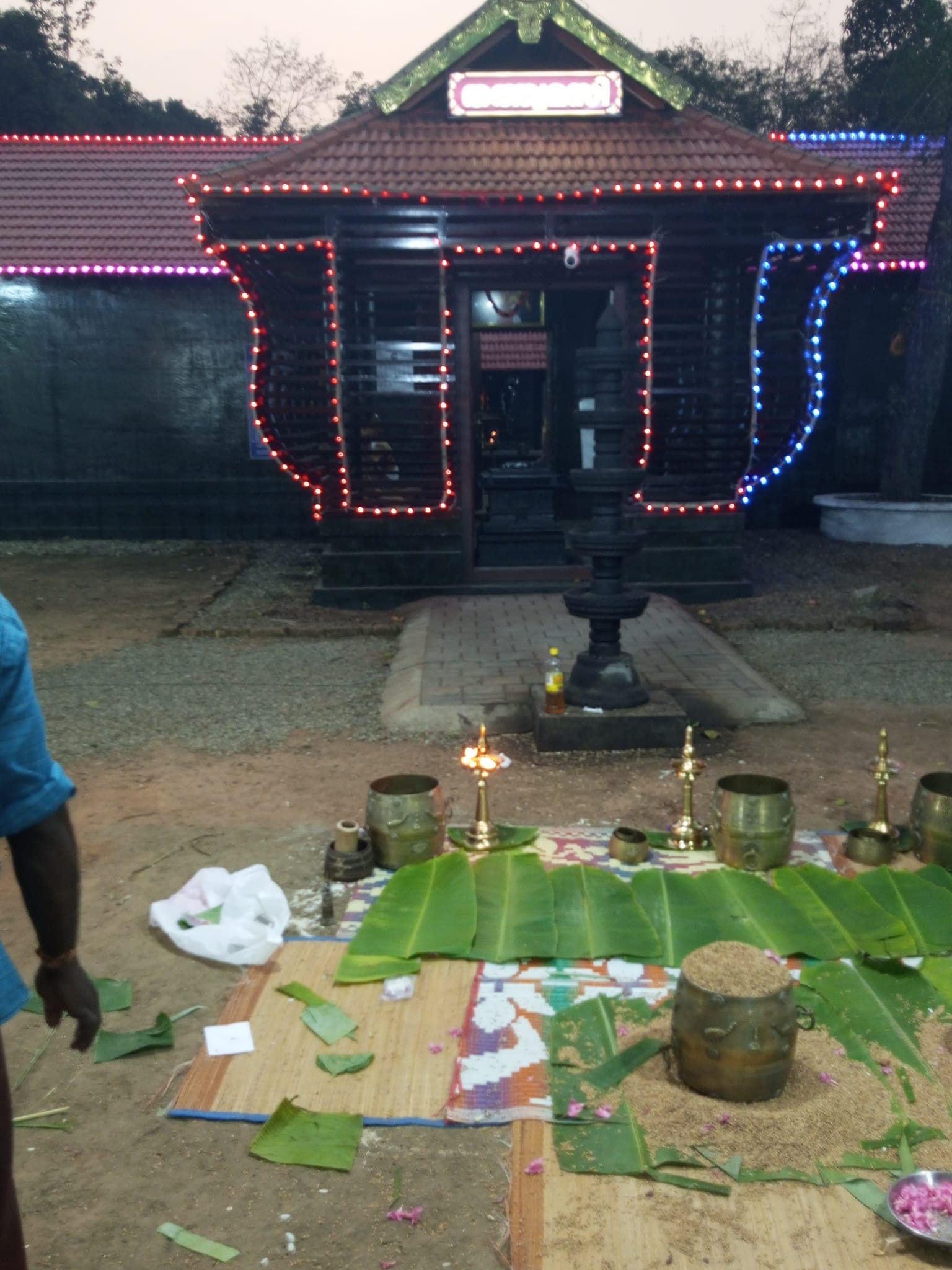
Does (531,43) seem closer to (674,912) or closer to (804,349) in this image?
(804,349)

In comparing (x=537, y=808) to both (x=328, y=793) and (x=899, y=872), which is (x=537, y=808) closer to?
(x=328, y=793)

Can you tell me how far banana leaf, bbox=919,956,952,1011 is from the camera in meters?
3.68

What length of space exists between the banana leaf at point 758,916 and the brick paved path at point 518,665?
7.84ft

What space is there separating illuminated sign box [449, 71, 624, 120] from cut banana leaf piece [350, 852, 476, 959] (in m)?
8.34

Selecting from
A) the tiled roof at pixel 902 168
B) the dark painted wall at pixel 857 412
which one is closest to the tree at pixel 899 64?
the tiled roof at pixel 902 168

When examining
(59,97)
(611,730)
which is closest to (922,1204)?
(611,730)

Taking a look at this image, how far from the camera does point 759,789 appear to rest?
478 centimetres

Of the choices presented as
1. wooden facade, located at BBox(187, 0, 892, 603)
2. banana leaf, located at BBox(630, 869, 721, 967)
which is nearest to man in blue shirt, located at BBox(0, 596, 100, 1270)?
banana leaf, located at BBox(630, 869, 721, 967)

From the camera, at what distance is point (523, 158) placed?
32.7ft

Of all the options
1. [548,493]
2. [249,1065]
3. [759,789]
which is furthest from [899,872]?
[548,493]

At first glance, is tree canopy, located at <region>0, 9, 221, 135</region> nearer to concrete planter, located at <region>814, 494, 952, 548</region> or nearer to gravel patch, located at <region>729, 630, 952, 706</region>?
concrete planter, located at <region>814, 494, 952, 548</region>

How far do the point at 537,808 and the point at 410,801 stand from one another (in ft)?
3.60

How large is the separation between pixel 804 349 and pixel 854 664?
3814mm

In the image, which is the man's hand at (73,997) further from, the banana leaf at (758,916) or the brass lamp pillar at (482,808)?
the brass lamp pillar at (482,808)
